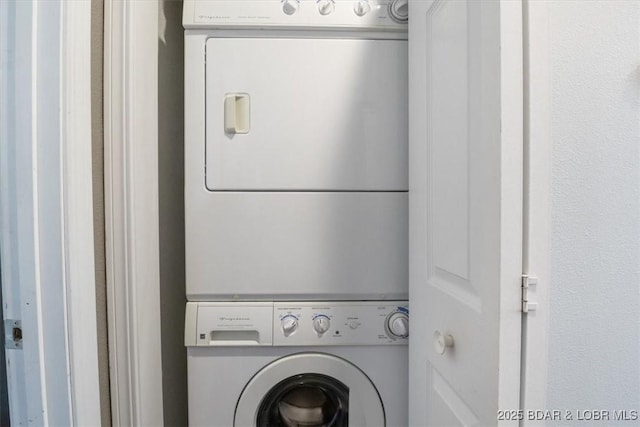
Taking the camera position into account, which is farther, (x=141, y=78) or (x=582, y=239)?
(x=141, y=78)

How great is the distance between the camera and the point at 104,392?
2.88 feet

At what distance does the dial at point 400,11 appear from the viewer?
1012 mm

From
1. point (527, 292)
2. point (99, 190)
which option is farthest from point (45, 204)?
point (527, 292)

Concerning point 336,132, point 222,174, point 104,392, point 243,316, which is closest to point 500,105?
point 336,132

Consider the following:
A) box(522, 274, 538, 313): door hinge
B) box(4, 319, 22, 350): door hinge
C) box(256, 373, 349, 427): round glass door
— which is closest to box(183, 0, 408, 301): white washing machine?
box(256, 373, 349, 427): round glass door

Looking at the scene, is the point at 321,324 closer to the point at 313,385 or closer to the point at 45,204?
the point at 313,385

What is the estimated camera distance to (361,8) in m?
1.01

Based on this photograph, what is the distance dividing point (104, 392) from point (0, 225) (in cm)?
51

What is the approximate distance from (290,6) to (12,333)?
3.65 ft

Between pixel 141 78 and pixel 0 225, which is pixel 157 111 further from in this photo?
pixel 0 225

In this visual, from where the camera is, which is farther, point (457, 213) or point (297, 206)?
point (297, 206)

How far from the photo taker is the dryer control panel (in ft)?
3.36

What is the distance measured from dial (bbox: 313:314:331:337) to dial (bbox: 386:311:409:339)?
0.19 m

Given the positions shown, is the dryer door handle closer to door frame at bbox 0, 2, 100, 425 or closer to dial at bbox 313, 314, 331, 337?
door frame at bbox 0, 2, 100, 425
